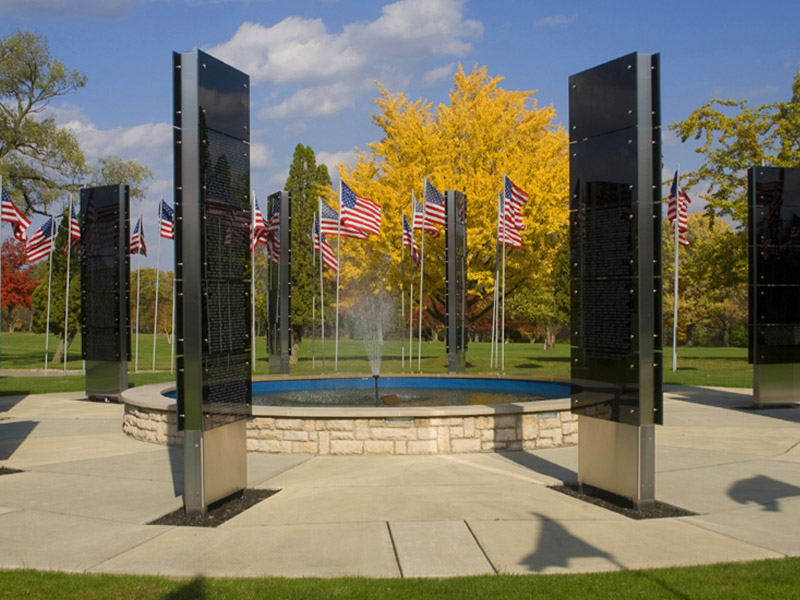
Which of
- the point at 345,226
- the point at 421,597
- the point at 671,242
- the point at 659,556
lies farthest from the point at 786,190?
the point at 671,242

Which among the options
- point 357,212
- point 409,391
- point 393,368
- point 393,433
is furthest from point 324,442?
point 393,368

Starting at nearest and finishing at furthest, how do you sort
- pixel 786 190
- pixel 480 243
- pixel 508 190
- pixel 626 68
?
pixel 626 68 → pixel 786 190 → pixel 508 190 → pixel 480 243

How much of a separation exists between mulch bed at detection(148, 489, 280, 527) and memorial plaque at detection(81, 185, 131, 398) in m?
9.33

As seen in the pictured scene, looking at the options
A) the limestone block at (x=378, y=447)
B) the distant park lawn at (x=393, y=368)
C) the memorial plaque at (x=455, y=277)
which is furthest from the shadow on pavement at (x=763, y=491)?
the memorial plaque at (x=455, y=277)

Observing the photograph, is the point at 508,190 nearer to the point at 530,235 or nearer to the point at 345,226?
the point at 345,226

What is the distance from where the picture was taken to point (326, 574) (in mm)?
5125

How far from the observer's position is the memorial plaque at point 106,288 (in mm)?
15898

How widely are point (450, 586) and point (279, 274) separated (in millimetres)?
15725

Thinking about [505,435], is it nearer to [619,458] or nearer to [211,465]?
[619,458]

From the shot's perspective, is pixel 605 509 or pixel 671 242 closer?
pixel 605 509

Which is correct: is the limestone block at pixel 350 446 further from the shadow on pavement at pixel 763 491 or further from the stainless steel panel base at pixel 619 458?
the shadow on pavement at pixel 763 491

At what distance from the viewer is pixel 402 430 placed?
9789mm

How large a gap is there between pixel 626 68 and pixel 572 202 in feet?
4.94

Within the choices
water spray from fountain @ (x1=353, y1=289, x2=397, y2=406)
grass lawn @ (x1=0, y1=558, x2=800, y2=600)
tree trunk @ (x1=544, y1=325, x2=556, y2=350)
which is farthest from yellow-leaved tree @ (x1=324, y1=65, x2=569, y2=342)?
grass lawn @ (x1=0, y1=558, x2=800, y2=600)
